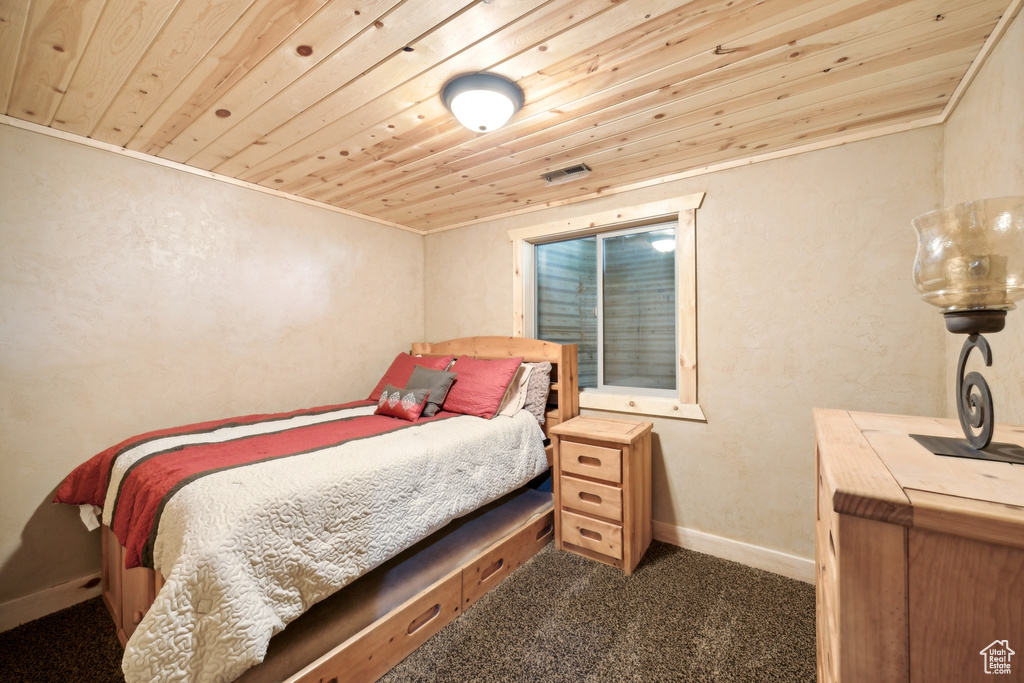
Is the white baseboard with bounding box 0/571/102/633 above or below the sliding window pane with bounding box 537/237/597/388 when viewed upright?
below

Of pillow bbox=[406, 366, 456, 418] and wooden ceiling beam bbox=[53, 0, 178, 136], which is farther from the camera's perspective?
pillow bbox=[406, 366, 456, 418]

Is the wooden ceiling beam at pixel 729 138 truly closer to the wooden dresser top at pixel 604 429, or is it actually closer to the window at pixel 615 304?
the window at pixel 615 304

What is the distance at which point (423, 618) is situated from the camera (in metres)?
1.58

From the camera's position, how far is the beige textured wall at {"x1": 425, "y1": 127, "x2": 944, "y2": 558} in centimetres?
181

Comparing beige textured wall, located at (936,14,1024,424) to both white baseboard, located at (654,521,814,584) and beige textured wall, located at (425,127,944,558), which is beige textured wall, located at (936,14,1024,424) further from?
white baseboard, located at (654,521,814,584)

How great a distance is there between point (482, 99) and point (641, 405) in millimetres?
1882

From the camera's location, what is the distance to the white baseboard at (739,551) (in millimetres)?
2023

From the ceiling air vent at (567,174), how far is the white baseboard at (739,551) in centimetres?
214

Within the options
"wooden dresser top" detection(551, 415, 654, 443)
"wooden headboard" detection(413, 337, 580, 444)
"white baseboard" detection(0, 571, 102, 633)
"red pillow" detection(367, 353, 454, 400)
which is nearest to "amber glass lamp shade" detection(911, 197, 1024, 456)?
"wooden dresser top" detection(551, 415, 654, 443)

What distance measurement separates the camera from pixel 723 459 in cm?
224

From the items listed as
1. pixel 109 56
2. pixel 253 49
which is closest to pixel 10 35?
pixel 109 56

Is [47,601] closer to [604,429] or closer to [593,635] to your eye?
[593,635]

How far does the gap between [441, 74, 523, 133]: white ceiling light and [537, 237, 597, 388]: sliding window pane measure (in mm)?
1453

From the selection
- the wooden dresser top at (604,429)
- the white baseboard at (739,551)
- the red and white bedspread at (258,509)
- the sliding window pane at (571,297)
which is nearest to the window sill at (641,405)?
the wooden dresser top at (604,429)
